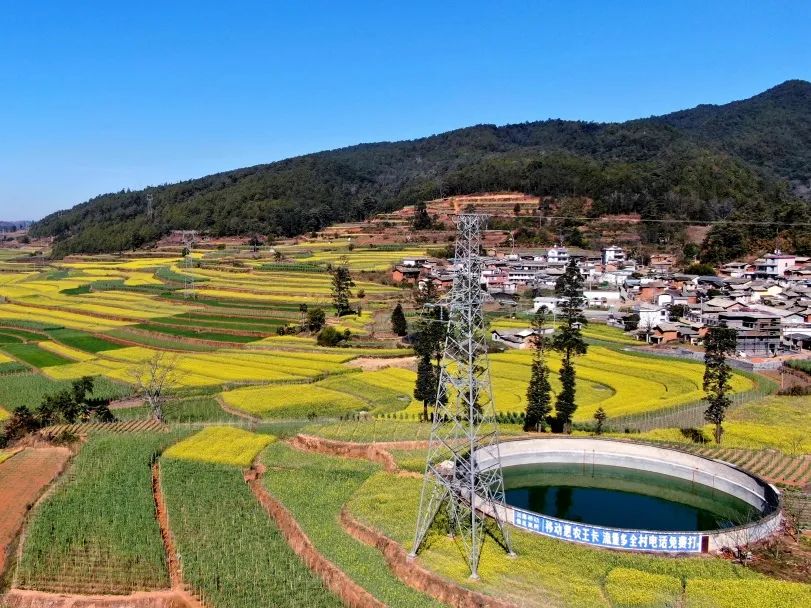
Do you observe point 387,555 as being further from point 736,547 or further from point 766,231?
point 766,231

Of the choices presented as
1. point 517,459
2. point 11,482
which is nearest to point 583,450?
point 517,459

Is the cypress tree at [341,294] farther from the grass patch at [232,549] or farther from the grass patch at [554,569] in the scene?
the grass patch at [554,569]

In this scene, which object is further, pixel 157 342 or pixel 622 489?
pixel 157 342

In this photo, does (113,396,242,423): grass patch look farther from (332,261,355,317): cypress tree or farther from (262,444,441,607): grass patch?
(332,261,355,317): cypress tree

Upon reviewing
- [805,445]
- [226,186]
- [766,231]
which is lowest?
[805,445]

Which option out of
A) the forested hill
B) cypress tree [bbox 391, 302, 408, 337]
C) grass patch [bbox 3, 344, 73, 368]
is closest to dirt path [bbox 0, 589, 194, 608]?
grass patch [bbox 3, 344, 73, 368]

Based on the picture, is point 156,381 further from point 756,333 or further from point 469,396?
point 756,333

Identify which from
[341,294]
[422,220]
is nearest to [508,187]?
[422,220]
